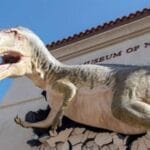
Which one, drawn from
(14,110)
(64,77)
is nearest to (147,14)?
(14,110)

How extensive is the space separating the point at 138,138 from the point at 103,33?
2.75 m

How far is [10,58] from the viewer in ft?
11.9

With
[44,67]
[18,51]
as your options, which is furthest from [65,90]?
[18,51]

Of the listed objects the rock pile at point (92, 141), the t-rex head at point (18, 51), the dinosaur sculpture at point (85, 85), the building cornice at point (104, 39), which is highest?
the building cornice at point (104, 39)

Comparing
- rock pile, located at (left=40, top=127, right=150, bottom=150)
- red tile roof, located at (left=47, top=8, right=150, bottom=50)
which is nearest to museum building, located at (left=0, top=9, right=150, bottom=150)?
red tile roof, located at (left=47, top=8, right=150, bottom=50)

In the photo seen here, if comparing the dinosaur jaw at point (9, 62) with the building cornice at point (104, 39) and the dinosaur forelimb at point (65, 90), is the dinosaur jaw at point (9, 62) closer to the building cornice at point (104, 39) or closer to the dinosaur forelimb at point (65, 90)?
the dinosaur forelimb at point (65, 90)

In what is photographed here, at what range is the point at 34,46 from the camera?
368cm

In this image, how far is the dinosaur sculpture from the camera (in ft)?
11.1

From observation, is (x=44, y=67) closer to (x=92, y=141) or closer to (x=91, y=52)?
(x=92, y=141)

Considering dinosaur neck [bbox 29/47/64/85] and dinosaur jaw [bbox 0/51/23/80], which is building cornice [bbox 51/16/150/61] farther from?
dinosaur jaw [bbox 0/51/23/80]

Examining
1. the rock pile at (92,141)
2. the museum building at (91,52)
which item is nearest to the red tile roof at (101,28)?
the museum building at (91,52)

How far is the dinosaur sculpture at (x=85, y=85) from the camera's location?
3383mm

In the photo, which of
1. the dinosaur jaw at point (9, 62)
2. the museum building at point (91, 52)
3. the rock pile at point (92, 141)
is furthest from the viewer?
the museum building at point (91, 52)

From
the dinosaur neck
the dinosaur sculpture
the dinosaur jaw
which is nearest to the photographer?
the dinosaur sculpture
